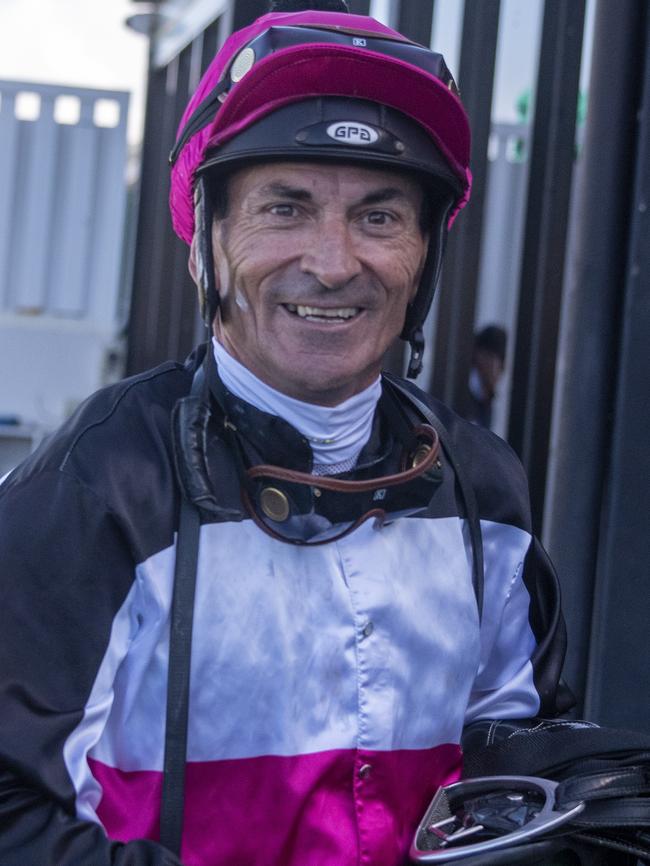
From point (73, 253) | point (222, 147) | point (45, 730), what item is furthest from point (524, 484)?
point (73, 253)

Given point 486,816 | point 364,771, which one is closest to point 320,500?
point 364,771

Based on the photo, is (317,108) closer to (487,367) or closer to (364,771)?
(364,771)

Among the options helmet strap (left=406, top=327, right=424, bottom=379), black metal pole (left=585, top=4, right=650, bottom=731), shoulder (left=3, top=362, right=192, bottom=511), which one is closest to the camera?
shoulder (left=3, top=362, right=192, bottom=511)

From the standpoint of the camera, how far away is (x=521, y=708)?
7.22 feet

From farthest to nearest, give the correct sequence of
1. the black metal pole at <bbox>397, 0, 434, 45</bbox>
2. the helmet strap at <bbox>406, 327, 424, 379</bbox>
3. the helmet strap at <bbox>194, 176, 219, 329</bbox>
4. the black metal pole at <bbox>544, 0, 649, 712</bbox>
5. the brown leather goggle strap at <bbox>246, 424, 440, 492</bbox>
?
the black metal pole at <bbox>397, 0, 434, 45</bbox>, the black metal pole at <bbox>544, 0, 649, 712</bbox>, the helmet strap at <bbox>406, 327, 424, 379</bbox>, the helmet strap at <bbox>194, 176, 219, 329</bbox>, the brown leather goggle strap at <bbox>246, 424, 440, 492</bbox>

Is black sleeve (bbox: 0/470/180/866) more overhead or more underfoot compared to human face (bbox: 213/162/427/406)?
more underfoot

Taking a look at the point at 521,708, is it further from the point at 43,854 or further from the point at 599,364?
the point at 599,364

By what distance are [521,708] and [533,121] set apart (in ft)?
5.95

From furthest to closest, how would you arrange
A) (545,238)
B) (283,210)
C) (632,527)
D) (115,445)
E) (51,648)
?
(545,238) < (632,527) < (283,210) < (115,445) < (51,648)

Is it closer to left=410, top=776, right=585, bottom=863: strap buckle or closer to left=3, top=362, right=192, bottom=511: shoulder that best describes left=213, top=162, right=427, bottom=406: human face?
left=3, top=362, right=192, bottom=511: shoulder

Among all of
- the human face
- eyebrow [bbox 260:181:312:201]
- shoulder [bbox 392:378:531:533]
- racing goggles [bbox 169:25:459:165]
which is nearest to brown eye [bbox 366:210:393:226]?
the human face

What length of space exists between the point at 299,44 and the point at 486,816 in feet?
3.76

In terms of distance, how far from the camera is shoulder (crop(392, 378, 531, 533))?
7.22 ft

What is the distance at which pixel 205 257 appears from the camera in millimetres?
1997
